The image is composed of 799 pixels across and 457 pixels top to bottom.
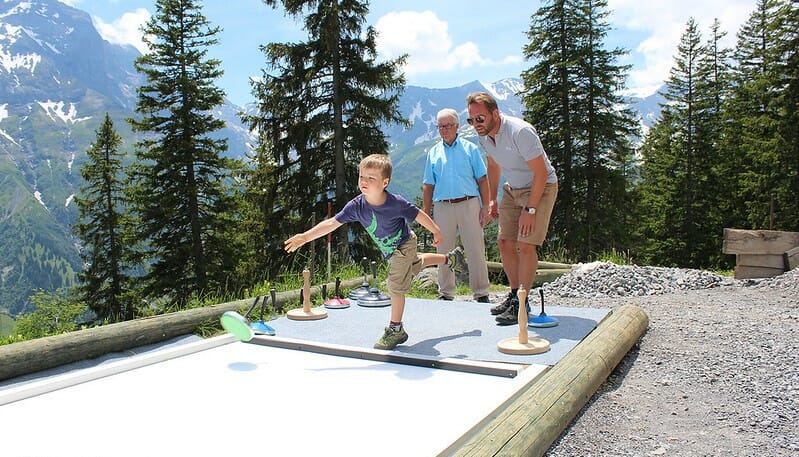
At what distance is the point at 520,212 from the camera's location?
13.8 ft

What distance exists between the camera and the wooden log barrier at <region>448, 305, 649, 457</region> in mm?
1975

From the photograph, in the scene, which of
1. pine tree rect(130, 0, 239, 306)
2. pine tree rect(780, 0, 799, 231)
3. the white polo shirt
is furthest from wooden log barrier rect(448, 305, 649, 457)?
pine tree rect(780, 0, 799, 231)

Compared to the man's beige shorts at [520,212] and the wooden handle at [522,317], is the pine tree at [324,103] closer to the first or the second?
the man's beige shorts at [520,212]

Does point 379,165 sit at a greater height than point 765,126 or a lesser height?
lesser

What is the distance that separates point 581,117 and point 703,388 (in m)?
19.1

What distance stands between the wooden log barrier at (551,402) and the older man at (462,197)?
1705mm

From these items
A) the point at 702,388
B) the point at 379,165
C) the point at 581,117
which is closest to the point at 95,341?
the point at 379,165

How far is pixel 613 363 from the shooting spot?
3.24 m

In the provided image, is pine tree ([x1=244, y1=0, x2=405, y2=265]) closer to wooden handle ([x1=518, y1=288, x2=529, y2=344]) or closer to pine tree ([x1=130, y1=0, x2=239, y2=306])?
pine tree ([x1=130, y1=0, x2=239, y2=306])

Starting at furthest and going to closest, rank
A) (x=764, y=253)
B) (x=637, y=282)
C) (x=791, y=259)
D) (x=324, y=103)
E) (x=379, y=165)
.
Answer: (x=324, y=103) → (x=764, y=253) → (x=791, y=259) → (x=637, y=282) → (x=379, y=165)

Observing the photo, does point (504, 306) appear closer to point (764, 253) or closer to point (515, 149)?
point (515, 149)

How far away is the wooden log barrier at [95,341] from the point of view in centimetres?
348

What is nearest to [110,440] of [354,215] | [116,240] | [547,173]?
[354,215]

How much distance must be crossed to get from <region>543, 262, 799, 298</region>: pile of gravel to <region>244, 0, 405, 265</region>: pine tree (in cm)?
891
